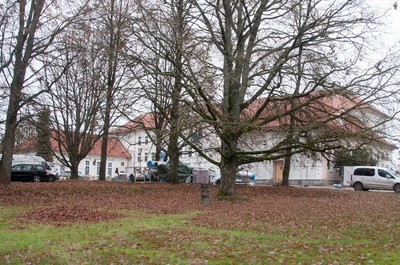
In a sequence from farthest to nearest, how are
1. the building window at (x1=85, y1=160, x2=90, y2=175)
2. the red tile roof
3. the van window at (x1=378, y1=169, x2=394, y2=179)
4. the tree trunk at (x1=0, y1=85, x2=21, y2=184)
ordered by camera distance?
the building window at (x1=85, y1=160, x2=90, y2=175)
the van window at (x1=378, y1=169, x2=394, y2=179)
the red tile roof
the tree trunk at (x1=0, y1=85, x2=21, y2=184)

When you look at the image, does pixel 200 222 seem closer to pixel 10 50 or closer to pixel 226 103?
Result: pixel 226 103

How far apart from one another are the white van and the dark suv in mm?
23991

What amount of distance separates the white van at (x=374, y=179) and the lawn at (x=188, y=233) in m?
17.2

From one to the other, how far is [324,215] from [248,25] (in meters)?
8.75

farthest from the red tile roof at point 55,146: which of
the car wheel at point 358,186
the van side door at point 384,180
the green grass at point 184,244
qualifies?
the van side door at point 384,180

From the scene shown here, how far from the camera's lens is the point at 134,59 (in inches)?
689

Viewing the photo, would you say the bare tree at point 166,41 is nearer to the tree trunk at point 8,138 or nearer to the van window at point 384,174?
the tree trunk at point 8,138

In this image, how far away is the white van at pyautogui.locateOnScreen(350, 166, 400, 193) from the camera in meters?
31.5

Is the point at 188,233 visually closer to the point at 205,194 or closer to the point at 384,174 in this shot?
the point at 205,194

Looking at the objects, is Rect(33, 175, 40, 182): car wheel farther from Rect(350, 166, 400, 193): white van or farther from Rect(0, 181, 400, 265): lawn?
Rect(350, 166, 400, 193): white van

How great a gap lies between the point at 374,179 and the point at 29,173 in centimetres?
2622

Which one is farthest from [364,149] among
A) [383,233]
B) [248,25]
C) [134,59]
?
[134,59]

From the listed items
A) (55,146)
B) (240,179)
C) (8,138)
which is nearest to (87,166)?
(55,146)

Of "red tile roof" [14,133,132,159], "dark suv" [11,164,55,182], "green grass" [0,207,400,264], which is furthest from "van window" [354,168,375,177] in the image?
"dark suv" [11,164,55,182]
